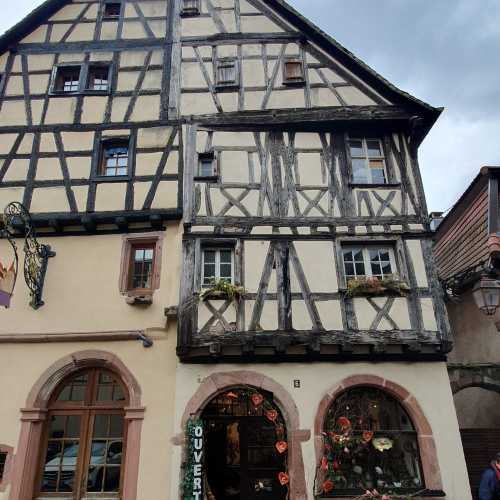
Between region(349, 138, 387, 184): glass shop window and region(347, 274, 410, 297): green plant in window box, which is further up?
region(349, 138, 387, 184): glass shop window

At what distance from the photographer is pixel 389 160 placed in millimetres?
10102

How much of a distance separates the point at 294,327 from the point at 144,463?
12.2 feet

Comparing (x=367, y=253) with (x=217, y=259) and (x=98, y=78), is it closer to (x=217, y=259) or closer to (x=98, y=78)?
(x=217, y=259)

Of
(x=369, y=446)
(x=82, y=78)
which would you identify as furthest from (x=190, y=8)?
(x=369, y=446)

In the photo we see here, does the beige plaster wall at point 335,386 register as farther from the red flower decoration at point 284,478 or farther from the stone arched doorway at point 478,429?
the stone arched doorway at point 478,429

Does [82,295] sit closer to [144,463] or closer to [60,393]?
[60,393]

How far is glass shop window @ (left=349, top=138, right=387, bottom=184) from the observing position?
1001 cm

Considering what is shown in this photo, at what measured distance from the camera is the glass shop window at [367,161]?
10008 millimetres

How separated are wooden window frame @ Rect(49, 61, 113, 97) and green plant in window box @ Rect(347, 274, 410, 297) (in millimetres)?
7771

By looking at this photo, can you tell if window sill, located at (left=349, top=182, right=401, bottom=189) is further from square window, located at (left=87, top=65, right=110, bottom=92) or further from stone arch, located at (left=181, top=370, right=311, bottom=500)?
Answer: square window, located at (left=87, top=65, right=110, bottom=92)

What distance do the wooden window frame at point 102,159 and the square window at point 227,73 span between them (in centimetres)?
271

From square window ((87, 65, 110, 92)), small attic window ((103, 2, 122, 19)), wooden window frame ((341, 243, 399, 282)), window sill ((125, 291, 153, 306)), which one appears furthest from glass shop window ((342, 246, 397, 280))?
small attic window ((103, 2, 122, 19))

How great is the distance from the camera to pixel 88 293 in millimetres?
9172

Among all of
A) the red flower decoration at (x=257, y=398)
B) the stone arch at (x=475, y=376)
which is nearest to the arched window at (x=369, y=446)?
the red flower decoration at (x=257, y=398)
